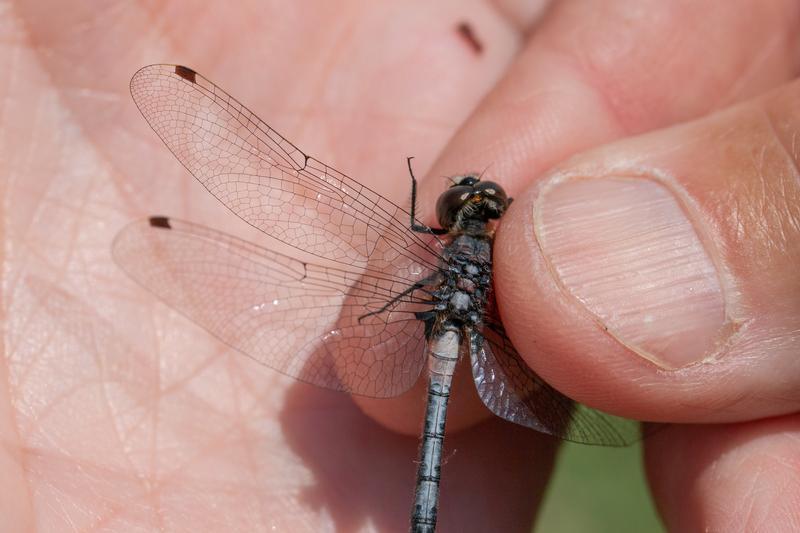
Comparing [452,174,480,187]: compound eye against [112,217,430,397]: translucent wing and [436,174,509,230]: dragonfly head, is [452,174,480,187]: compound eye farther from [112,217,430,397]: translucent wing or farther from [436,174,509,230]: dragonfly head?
[112,217,430,397]: translucent wing

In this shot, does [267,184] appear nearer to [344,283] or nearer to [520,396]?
[344,283]

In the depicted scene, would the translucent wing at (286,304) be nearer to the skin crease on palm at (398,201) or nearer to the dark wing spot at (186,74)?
the skin crease on palm at (398,201)

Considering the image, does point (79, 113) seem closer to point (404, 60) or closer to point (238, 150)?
point (238, 150)

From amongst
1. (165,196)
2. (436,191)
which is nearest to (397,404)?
(436,191)

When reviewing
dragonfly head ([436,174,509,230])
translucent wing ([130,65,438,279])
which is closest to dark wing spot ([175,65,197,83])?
translucent wing ([130,65,438,279])

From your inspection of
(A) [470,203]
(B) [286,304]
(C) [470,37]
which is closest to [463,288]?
(A) [470,203]

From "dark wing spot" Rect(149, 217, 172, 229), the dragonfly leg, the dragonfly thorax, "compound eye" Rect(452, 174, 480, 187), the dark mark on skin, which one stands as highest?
the dark mark on skin
